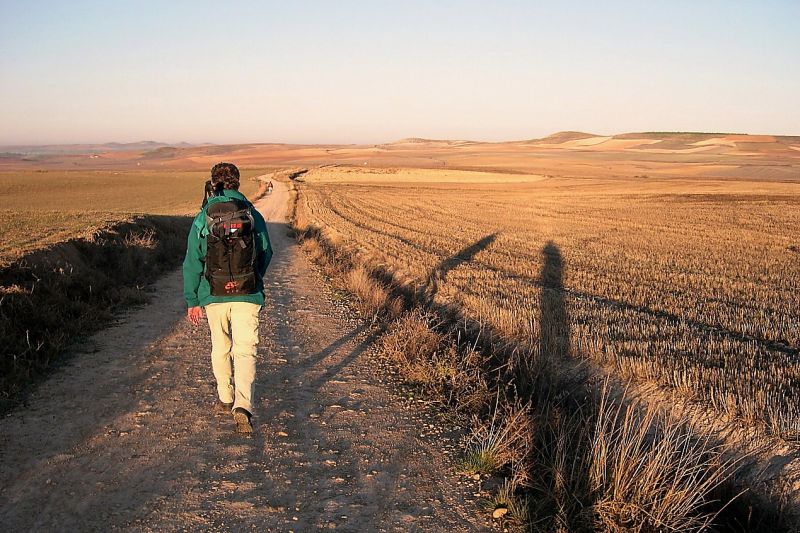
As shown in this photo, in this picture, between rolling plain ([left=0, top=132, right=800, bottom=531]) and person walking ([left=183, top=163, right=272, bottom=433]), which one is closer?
rolling plain ([left=0, top=132, right=800, bottom=531])

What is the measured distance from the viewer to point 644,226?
24.9 m

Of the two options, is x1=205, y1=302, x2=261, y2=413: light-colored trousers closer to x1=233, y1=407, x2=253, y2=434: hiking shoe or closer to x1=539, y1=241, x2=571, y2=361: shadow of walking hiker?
x1=233, y1=407, x2=253, y2=434: hiking shoe

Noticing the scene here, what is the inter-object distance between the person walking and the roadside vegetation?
78.4 inches

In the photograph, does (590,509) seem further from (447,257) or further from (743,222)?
(743,222)

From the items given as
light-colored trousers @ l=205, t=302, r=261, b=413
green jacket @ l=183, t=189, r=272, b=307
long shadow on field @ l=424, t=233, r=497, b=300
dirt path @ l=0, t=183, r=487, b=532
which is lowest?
long shadow on field @ l=424, t=233, r=497, b=300

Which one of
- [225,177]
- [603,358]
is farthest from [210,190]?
[603,358]

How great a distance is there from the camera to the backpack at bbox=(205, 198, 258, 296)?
4.69 meters

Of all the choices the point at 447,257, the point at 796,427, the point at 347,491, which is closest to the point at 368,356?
the point at 347,491

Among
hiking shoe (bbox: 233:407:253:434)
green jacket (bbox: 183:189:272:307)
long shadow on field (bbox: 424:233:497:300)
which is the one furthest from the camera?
long shadow on field (bbox: 424:233:497:300)

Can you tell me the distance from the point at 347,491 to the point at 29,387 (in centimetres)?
369

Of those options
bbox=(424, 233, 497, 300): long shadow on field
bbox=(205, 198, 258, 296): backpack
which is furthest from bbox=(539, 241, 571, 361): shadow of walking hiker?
bbox=(205, 198, 258, 296): backpack

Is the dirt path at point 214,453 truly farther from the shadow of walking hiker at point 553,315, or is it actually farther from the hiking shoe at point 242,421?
the shadow of walking hiker at point 553,315

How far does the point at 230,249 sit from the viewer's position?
4.79m

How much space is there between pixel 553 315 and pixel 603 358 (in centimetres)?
224
